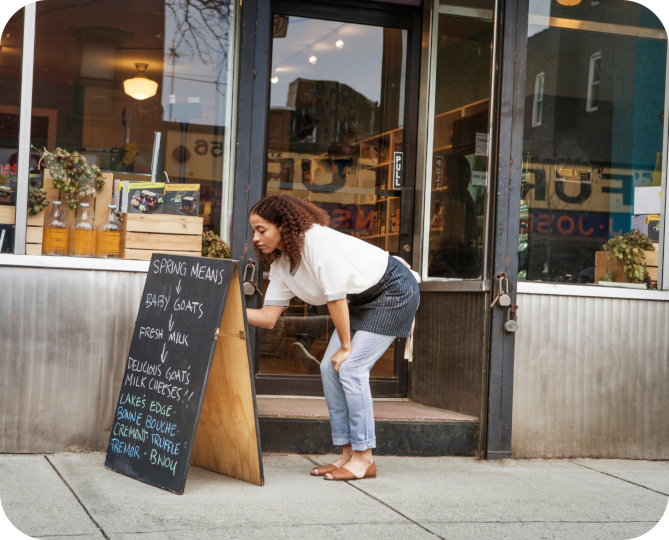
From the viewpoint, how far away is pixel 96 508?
124 inches

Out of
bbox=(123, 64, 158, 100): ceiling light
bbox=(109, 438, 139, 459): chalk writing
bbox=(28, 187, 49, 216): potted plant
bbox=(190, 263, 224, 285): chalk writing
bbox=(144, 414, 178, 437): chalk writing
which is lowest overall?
bbox=(109, 438, 139, 459): chalk writing

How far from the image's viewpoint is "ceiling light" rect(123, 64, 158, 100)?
460 centimetres

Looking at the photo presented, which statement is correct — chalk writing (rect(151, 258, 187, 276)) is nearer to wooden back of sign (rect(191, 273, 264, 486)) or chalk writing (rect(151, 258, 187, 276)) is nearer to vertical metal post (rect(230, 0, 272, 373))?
wooden back of sign (rect(191, 273, 264, 486))

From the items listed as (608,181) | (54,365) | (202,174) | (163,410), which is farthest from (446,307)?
(54,365)

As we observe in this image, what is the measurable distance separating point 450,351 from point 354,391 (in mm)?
1376

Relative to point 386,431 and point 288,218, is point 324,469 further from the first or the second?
point 288,218

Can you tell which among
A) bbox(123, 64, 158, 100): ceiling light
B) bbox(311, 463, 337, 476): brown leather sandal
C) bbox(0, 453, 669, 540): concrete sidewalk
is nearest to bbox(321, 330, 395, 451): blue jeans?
bbox(311, 463, 337, 476): brown leather sandal

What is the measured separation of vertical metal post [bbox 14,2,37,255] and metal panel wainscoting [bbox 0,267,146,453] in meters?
0.46

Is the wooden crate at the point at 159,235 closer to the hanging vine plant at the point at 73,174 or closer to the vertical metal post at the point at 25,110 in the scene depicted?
the hanging vine plant at the point at 73,174

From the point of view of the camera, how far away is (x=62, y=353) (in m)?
4.12

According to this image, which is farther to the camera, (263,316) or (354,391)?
(263,316)

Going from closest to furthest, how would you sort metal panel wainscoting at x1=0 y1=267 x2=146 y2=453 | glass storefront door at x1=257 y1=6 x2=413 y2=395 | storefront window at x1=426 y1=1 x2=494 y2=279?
1. metal panel wainscoting at x1=0 y1=267 x2=146 y2=453
2. storefront window at x1=426 y1=1 x2=494 y2=279
3. glass storefront door at x1=257 y1=6 x2=413 y2=395

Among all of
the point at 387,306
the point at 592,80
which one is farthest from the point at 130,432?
the point at 592,80

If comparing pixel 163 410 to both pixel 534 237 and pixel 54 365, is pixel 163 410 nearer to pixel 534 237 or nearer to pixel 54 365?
pixel 54 365
